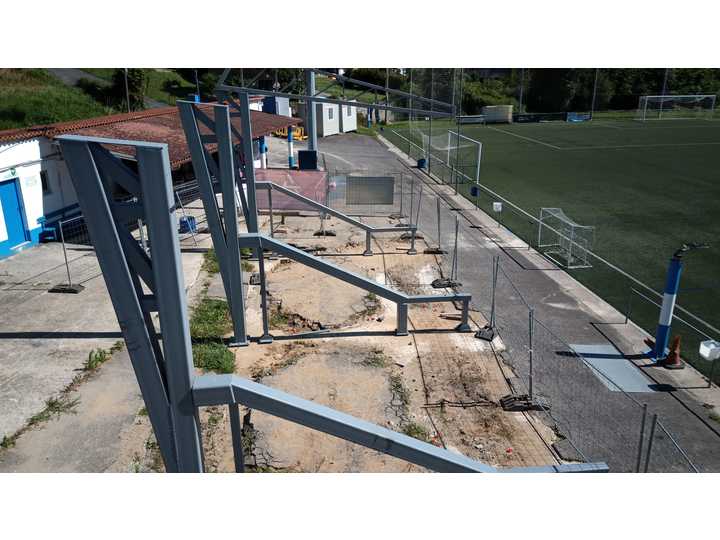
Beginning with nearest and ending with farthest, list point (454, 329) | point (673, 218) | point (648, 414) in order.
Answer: point (648, 414) → point (454, 329) → point (673, 218)

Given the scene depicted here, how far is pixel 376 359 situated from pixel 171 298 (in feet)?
22.0

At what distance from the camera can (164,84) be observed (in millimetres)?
49250

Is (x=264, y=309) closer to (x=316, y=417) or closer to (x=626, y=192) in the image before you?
(x=316, y=417)

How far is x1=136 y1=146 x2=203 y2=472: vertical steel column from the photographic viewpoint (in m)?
4.40

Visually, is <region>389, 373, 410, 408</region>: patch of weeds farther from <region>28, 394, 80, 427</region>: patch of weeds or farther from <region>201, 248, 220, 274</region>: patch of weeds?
<region>201, 248, 220, 274</region>: patch of weeds

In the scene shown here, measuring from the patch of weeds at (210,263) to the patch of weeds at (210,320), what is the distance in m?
2.08

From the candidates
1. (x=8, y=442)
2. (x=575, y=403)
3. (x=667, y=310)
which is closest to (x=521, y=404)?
(x=575, y=403)

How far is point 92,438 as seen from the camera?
8.39m

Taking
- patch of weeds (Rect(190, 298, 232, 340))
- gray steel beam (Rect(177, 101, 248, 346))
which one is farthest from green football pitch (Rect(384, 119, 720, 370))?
patch of weeds (Rect(190, 298, 232, 340))

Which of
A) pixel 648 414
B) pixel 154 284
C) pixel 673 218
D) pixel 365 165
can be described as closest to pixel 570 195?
pixel 673 218

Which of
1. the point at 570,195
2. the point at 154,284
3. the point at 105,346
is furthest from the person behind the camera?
the point at 570,195

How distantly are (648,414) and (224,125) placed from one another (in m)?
8.75

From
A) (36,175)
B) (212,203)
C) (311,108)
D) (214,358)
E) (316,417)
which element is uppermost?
(311,108)

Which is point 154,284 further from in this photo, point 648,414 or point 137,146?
point 648,414
